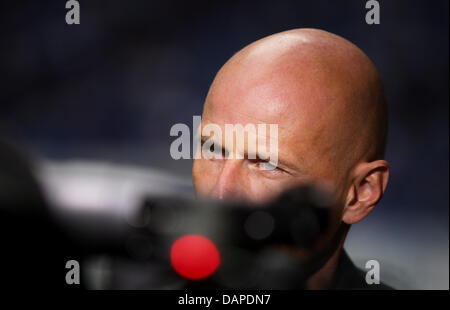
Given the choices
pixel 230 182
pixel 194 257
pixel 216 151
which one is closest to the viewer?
pixel 194 257

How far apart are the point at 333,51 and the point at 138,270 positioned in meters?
0.71

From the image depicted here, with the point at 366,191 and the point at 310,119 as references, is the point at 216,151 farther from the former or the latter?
the point at 366,191

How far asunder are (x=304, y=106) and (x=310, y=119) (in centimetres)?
3

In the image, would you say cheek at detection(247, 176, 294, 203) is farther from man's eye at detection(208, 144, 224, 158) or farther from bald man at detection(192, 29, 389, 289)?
man's eye at detection(208, 144, 224, 158)

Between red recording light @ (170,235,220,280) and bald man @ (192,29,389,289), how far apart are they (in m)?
0.39

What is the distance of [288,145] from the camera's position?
878 millimetres

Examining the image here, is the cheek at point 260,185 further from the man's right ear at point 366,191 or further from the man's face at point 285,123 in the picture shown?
the man's right ear at point 366,191

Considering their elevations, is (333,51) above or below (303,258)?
above

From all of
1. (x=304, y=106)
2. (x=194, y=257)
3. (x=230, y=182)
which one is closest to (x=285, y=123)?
(x=304, y=106)

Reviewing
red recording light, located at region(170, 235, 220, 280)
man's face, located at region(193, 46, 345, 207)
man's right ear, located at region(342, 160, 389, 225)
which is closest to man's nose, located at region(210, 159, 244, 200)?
man's face, located at region(193, 46, 345, 207)

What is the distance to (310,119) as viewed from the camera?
2.88ft
